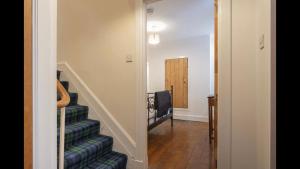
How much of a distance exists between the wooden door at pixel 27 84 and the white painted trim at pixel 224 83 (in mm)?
1496

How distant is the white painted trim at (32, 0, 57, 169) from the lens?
0.68 metres

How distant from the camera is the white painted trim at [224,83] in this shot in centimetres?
157

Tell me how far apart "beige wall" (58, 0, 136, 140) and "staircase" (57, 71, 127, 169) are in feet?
1.01

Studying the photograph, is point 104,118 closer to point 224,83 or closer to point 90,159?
point 90,159

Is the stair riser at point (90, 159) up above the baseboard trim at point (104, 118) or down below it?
below

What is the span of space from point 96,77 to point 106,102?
1.29 ft

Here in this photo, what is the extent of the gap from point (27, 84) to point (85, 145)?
55.3 inches

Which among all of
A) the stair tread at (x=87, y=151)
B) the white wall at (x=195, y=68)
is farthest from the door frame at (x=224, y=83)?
the white wall at (x=195, y=68)

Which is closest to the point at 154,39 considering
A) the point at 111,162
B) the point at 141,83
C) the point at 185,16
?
the point at 185,16

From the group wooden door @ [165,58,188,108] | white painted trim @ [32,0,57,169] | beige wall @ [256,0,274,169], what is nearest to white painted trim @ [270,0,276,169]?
beige wall @ [256,0,274,169]

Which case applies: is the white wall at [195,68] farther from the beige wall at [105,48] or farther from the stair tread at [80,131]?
the stair tread at [80,131]

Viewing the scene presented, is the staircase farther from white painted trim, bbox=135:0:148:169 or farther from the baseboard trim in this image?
white painted trim, bbox=135:0:148:169
